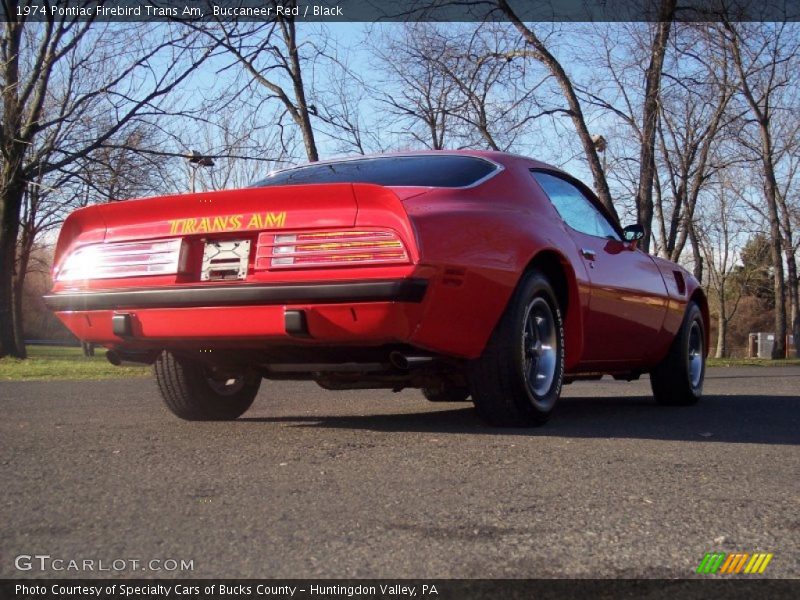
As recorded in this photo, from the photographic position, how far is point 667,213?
30.5 m

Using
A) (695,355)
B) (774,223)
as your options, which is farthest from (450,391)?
(774,223)

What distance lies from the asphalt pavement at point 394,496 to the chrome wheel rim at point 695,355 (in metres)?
1.60

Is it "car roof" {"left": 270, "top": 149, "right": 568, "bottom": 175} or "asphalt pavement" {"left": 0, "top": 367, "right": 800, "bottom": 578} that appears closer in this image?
Answer: "asphalt pavement" {"left": 0, "top": 367, "right": 800, "bottom": 578}

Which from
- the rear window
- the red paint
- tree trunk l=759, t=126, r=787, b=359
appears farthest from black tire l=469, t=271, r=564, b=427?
tree trunk l=759, t=126, r=787, b=359

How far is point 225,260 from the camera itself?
4.32m

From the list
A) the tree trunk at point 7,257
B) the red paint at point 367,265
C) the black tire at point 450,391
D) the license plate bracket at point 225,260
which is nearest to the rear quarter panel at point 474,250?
the red paint at point 367,265

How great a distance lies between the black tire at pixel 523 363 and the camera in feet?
14.8

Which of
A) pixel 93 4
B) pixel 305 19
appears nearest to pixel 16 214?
pixel 93 4

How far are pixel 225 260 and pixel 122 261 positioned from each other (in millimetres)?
590

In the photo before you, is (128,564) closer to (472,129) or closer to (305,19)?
(305,19)

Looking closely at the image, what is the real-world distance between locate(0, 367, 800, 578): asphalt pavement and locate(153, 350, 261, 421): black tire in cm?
14

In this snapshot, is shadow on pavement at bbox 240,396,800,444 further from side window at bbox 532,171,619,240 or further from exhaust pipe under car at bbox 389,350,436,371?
side window at bbox 532,171,619,240

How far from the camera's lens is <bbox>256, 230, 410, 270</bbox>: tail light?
3.99m

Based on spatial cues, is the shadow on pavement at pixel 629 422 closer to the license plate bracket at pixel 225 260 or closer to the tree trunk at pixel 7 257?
the license plate bracket at pixel 225 260
